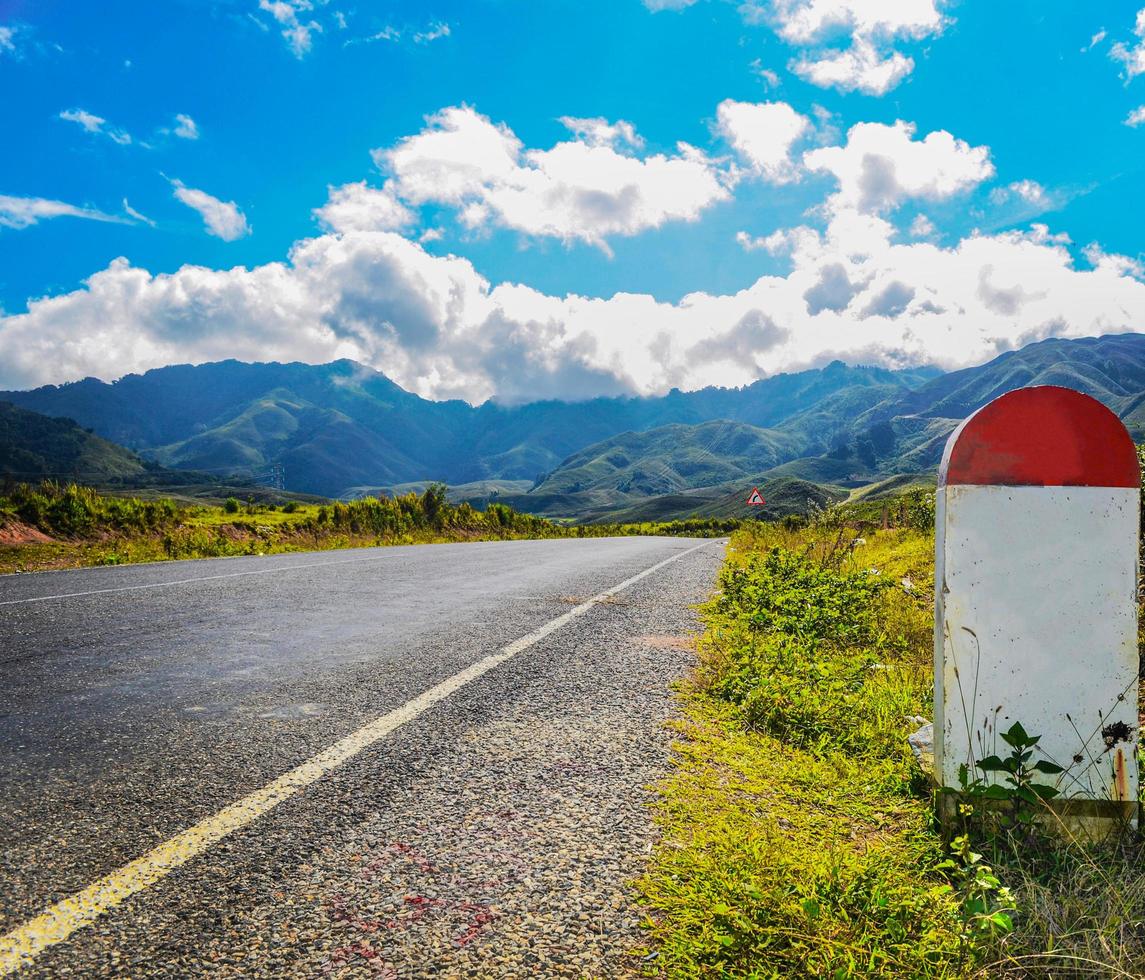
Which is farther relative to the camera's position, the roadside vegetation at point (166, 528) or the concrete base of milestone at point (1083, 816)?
the roadside vegetation at point (166, 528)

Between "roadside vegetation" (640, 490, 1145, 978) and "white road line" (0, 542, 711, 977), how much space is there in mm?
1419

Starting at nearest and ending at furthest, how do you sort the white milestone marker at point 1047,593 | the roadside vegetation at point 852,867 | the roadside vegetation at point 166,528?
the roadside vegetation at point 852,867
the white milestone marker at point 1047,593
the roadside vegetation at point 166,528

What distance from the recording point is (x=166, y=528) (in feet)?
54.4

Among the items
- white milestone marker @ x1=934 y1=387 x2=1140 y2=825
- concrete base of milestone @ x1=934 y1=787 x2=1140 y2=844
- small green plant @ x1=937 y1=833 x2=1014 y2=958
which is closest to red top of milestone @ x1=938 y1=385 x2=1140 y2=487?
white milestone marker @ x1=934 y1=387 x2=1140 y2=825

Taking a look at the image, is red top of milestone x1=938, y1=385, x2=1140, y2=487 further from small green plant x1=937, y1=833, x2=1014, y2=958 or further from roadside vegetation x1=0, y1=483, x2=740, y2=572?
roadside vegetation x1=0, y1=483, x2=740, y2=572

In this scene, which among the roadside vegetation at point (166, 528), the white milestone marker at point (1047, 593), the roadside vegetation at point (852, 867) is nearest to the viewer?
the roadside vegetation at point (852, 867)

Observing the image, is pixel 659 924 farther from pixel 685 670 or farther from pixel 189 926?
pixel 685 670

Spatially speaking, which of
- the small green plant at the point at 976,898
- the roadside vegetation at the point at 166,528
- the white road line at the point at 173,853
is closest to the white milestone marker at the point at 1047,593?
the small green plant at the point at 976,898

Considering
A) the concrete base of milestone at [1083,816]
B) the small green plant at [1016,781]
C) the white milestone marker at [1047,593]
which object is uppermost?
the white milestone marker at [1047,593]

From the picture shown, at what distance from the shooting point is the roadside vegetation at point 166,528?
13614mm

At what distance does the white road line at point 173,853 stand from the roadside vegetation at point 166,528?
1128 centimetres

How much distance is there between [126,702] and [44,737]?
579 millimetres

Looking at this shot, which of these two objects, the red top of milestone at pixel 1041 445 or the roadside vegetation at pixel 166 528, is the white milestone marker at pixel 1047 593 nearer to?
the red top of milestone at pixel 1041 445

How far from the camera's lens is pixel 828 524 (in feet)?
37.4
